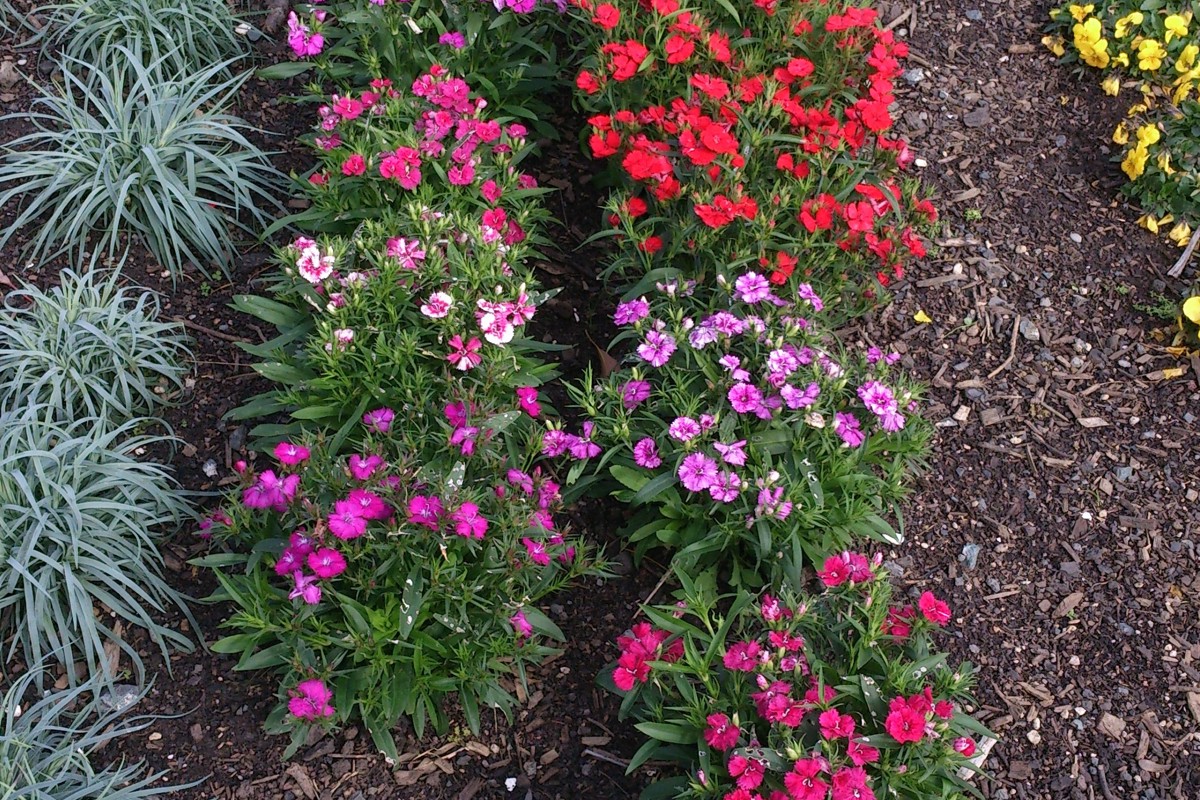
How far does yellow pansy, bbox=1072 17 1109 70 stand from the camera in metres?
4.52

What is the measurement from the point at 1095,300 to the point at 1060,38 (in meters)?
1.40

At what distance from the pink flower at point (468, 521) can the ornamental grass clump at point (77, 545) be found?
96 cm

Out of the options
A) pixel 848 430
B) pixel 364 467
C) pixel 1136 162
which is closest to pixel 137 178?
pixel 364 467

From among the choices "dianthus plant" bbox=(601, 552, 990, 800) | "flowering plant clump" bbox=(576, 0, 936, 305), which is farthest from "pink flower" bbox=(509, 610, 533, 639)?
"flowering plant clump" bbox=(576, 0, 936, 305)

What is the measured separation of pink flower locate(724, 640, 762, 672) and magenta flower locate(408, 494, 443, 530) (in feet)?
2.56

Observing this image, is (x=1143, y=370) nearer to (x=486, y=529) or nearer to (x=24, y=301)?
(x=486, y=529)

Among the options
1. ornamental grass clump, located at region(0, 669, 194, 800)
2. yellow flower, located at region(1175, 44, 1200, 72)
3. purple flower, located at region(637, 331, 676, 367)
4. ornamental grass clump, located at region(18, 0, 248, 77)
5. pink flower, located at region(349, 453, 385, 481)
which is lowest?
ornamental grass clump, located at region(0, 669, 194, 800)

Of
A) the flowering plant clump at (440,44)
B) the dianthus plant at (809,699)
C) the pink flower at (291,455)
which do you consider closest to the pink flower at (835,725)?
the dianthus plant at (809,699)

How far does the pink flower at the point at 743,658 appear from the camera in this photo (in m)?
2.62

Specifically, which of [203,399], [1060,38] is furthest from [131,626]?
[1060,38]

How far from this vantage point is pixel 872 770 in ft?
8.40

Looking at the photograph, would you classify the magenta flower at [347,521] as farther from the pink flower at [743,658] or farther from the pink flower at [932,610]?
the pink flower at [932,610]

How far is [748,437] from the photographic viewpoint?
3.10m

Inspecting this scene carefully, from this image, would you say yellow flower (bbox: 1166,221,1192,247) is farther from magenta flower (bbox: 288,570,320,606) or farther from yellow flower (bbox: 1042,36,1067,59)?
magenta flower (bbox: 288,570,320,606)
